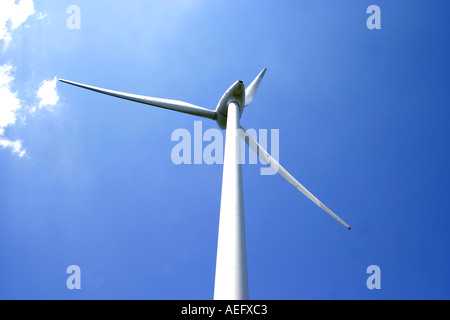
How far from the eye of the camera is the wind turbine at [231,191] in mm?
9298

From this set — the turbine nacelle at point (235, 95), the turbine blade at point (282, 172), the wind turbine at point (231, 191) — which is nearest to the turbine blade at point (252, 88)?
the turbine nacelle at point (235, 95)

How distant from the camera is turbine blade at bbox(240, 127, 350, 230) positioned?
18.0 metres

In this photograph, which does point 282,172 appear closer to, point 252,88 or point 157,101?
point 252,88

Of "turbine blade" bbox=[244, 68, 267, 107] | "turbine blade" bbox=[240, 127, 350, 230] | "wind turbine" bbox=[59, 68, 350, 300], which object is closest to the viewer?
"wind turbine" bbox=[59, 68, 350, 300]

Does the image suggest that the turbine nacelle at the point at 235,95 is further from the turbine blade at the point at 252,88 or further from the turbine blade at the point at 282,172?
the turbine blade at the point at 252,88

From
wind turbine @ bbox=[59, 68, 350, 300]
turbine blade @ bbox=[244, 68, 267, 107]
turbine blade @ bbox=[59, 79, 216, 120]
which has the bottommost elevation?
wind turbine @ bbox=[59, 68, 350, 300]

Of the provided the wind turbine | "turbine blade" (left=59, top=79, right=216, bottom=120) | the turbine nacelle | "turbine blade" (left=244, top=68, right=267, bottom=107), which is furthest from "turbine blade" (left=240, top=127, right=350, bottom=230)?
"turbine blade" (left=244, top=68, right=267, bottom=107)

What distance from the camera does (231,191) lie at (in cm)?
1180

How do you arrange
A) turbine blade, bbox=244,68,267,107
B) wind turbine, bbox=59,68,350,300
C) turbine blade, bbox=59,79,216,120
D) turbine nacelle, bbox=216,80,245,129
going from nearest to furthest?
wind turbine, bbox=59,68,350,300 → turbine nacelle, bbox=216,80,245,129 → turbine blade, bbox=59,79,216,120 → turbine blade, bbox=244,68,267,107

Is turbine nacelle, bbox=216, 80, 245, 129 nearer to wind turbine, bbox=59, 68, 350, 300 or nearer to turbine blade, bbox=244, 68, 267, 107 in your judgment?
wind turbine, bbox=59, 68, 350, 300

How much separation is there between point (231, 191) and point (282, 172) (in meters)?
7.22
